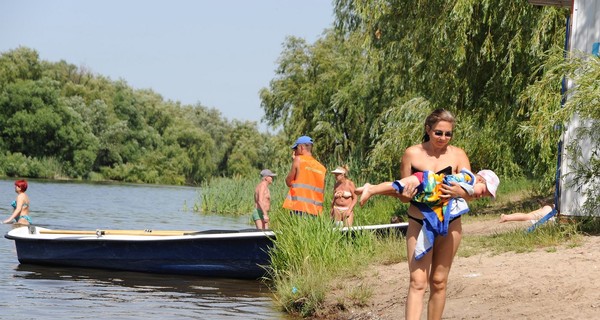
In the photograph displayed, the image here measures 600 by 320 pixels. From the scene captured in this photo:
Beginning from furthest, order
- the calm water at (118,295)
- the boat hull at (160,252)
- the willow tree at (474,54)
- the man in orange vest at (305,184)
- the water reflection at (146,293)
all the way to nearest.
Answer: the willow tree at (474,54) → the boat hull at (160,252) → the man in orange vest at (305,184) → the water reflection at (146,293) → the calm water at (118,295)

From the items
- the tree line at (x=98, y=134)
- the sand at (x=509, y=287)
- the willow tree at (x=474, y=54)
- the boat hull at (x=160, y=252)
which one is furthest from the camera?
the tree line at (x=98, y=134)

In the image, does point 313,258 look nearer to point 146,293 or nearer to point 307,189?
point 307,189

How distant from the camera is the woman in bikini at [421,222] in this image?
7207 mm

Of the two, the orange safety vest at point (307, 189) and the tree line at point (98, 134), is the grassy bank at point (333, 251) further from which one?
the tree line at point (98, 134)

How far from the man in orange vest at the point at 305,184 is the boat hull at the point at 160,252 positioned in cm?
56

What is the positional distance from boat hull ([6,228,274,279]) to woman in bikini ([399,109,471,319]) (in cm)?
583

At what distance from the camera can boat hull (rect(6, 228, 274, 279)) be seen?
45.2 ft

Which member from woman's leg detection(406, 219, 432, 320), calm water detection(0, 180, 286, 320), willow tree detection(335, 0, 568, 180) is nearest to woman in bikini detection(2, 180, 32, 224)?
calm water detection(0, 180, 286, 320)

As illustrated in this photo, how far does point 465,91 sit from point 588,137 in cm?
741

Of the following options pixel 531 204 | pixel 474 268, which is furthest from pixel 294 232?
pixel 531 204

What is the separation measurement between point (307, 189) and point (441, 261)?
5716mm

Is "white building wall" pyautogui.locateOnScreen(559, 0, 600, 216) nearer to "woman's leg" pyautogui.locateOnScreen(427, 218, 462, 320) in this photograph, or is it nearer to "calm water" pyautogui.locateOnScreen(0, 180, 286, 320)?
"calm water" pyautogui.locateOnScreen(0, 180, 286, 320)

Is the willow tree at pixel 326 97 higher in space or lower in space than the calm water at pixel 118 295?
higher

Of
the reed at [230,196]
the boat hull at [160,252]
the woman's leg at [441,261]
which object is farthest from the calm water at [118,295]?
the reed at [230,196]
